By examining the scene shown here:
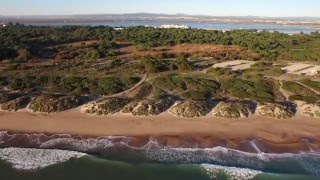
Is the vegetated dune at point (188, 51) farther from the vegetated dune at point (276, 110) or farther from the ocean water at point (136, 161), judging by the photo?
the ocean water at point (136, 161)

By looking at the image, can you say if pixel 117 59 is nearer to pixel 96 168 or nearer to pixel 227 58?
pixel 227 58

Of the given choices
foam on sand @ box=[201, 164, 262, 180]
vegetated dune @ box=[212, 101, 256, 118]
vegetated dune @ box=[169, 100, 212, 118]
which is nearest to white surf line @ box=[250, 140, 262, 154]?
foam on sand @ box=[201, 164, 262, 180]

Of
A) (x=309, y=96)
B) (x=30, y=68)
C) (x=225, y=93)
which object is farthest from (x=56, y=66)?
(x=309, y=96)

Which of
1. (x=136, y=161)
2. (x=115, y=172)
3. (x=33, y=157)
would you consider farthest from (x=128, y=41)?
(x=115, y=172)

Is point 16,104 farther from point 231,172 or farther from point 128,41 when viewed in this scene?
point 128,41

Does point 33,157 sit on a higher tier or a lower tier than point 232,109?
lower

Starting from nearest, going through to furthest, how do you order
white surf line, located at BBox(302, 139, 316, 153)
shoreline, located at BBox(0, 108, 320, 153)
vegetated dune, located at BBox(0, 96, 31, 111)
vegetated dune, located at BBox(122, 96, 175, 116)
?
white surf line, located at BBox(302, 139, 316, 153) < shoreline, located at BBox(0, 108, 320, 153) < vegetated dune, located at BBox(122, 96, 175, 116) < vegetated dune, located at BBox(0, 96, 31, 111)

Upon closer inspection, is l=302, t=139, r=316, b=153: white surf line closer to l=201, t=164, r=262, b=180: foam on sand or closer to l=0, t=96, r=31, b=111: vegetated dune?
l=201, t=164, r=262, b=180: foam on sand

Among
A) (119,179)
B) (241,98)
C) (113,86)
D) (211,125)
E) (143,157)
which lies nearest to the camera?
(119,179)
